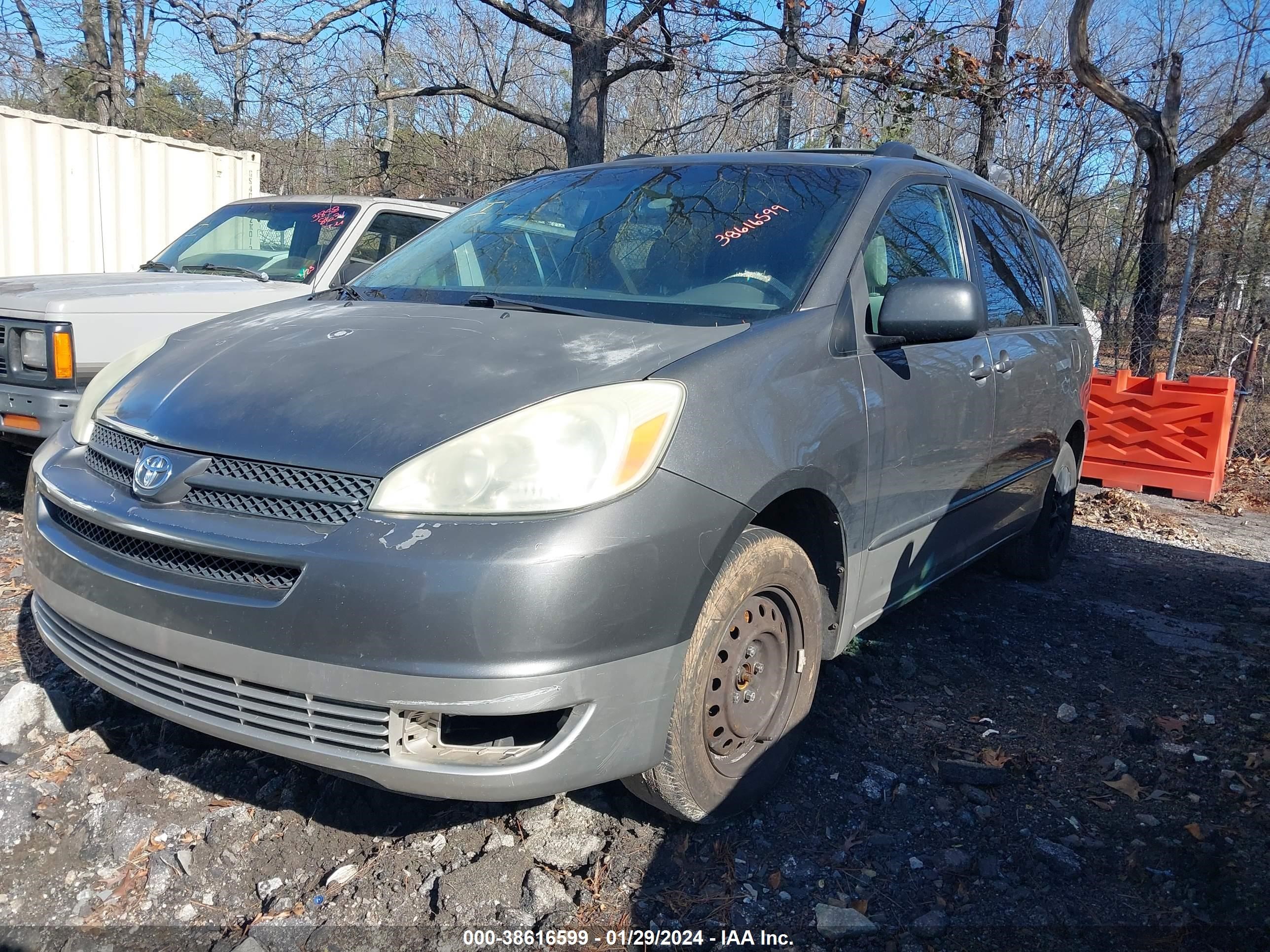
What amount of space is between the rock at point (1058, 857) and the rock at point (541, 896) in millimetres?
1306

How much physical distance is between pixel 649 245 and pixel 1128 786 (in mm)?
2299

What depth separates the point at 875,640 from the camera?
13.4ft

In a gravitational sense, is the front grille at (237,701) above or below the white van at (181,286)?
below

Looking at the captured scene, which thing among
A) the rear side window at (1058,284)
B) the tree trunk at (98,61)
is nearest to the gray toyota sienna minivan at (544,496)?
the rear side window at (1058,284)

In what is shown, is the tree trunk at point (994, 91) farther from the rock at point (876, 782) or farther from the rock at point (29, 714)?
the rock at point (29, 714)

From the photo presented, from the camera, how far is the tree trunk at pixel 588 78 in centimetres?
1123

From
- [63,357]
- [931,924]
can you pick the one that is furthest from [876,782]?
[63,357]

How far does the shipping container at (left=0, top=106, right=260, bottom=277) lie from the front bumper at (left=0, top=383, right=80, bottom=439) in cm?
435

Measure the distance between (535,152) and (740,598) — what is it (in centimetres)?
1932

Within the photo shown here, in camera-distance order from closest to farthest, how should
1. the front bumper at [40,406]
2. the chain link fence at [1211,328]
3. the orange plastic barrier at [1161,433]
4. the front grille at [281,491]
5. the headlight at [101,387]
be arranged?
the front grille at [281,491], the headlight at [101,387], the front bumper at [40,406], the orange plastic barrier at [1161,433], the chain link fence at [1211,328]

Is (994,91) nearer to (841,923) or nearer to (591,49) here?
(591,49)

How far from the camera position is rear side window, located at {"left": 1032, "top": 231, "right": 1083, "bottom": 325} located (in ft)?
15.8

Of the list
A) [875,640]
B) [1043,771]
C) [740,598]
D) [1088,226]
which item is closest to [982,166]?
[1088,226]

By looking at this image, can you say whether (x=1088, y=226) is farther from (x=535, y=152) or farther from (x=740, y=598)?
(x=740, y=598)
